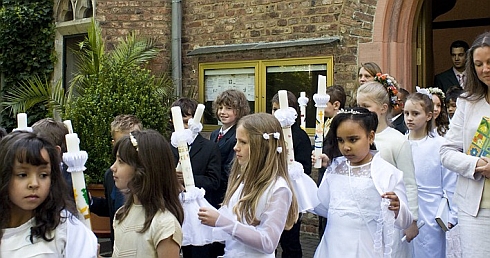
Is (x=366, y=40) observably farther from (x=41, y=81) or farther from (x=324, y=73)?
(x=41, y=81)

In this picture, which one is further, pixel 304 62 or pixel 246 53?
pixel 246 53

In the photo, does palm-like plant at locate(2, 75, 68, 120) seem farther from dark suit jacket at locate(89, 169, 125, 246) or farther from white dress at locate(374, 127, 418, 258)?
white dress at locate(374, 127, 418, 258)

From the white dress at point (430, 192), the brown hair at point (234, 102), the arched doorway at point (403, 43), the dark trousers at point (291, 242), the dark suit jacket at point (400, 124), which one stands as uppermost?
the arched doorway at point (403, 43)

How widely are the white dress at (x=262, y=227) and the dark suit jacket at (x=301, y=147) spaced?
98.5 inches

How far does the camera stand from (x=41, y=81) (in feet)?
41.0

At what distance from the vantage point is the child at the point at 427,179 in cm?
554

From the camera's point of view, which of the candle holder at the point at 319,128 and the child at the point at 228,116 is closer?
the candle holder at the point at 319,128


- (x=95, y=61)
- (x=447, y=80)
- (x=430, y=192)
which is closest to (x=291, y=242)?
(x=430, y=192)

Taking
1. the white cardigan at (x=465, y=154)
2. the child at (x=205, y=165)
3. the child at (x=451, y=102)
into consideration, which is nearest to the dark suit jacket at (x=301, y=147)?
the child at (x=205, y=165)

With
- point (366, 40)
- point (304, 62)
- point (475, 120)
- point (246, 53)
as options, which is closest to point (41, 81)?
point (246, 53)

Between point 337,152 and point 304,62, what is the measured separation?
16.7 feet

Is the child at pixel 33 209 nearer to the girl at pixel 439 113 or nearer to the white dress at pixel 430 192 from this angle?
the white dress at pixel 430 192

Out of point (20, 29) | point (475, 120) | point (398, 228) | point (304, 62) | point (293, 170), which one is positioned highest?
point (20, 29)

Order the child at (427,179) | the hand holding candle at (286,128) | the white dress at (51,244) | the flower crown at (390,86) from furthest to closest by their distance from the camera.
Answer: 1. the child at (427,179)
2. the flower crown at (390,86)
3. the hand holding candle at (286,128)
4. the white dress at (51,244)
